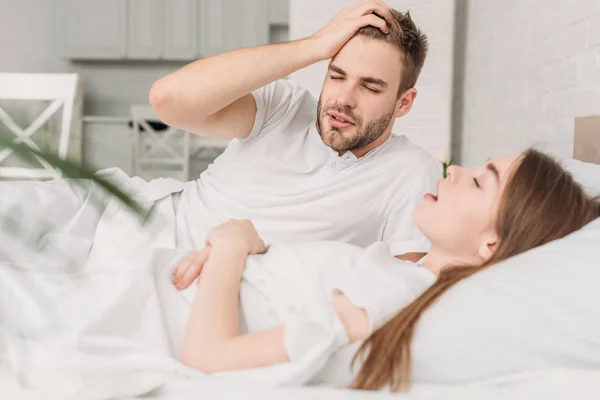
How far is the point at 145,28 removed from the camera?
4.71m

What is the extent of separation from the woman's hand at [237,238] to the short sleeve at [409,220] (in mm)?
484

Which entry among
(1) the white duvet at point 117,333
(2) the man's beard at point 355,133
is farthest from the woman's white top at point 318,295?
(2) the man's beard at point 355,133

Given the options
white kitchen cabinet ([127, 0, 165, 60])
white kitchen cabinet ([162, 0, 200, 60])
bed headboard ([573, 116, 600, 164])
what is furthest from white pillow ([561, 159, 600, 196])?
white kitchen cabinet ([127, 0, 165, 60])

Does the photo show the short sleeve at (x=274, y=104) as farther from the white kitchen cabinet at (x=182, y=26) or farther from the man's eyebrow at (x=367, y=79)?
the white kitchen cabinet at (x=182, y=26)

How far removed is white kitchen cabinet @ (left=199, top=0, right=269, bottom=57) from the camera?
4688 mm

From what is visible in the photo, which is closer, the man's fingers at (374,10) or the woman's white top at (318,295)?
the woman's white top at (318,295)

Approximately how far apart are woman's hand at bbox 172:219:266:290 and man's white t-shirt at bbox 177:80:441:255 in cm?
40

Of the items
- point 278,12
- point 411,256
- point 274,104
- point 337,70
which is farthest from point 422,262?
point 278,12

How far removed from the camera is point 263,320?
35.4 inches

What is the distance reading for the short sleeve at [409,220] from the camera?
142 cm

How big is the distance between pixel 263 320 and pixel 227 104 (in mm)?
638

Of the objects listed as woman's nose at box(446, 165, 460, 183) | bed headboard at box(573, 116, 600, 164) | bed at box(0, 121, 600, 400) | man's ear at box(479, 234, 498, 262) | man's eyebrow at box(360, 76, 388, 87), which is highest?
man's eyebrow at box(360, 76, 388, 87)

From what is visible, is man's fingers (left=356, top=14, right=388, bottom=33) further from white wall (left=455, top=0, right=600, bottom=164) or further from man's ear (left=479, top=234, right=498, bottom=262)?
man's ear (left=479, top=234, right=498, bottom=262)

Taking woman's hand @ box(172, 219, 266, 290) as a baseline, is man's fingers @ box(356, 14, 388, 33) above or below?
above
